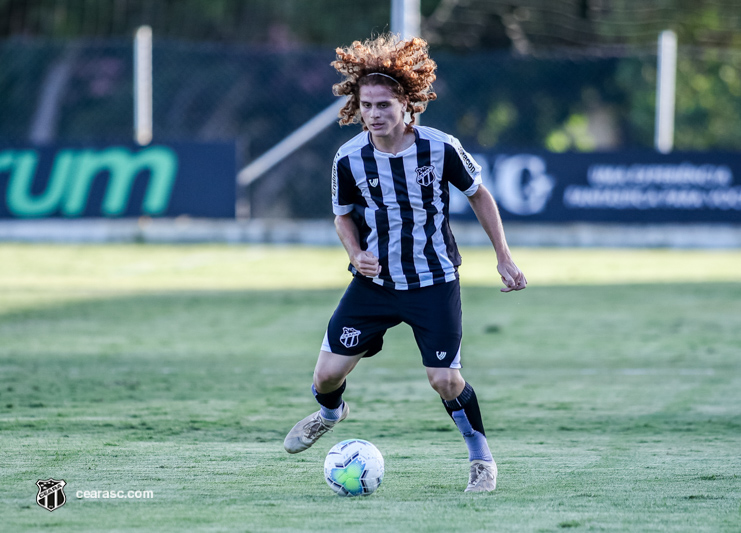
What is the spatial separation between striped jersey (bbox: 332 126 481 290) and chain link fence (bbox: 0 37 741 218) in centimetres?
1235

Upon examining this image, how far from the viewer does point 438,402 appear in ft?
23.0

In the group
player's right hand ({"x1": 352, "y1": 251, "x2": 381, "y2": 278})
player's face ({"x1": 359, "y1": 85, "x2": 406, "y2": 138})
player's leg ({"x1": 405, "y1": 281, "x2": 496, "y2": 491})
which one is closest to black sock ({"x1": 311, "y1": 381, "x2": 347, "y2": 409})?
player's leg ({"x1": 405, "y1": 281, "x2": 496, "y2": 491})

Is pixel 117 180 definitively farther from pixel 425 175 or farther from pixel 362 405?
pixel 425 175

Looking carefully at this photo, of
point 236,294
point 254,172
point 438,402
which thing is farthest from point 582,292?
point 254,172

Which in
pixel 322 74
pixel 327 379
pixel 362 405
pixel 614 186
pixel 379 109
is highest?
pixel 322 74

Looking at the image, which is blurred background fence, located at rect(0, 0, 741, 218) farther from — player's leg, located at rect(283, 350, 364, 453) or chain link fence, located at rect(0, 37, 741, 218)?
player's leg, located at rect(283, 350, 364, 453)

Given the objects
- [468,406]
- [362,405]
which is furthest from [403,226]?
[362,405]

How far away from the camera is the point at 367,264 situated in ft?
16.2

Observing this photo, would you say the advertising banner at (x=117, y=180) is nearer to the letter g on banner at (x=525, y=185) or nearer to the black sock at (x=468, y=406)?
the letter g on banner at (x=525, y=185)

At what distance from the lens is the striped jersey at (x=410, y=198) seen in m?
5.03

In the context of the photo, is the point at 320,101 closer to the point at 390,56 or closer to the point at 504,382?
the point at 504,382

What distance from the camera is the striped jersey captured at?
16.5ft

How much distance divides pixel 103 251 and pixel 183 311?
5.91 metres

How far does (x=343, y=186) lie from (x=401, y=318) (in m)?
0.63
